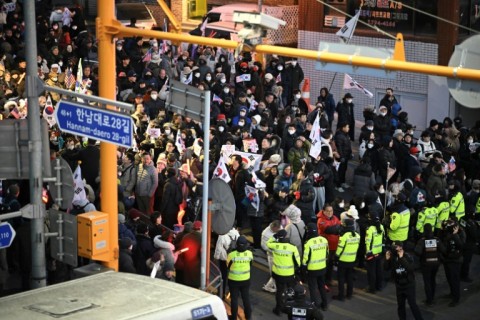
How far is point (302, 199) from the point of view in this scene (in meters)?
20.3

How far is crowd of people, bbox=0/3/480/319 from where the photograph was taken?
57.9 feet

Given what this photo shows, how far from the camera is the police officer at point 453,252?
61.4 feet

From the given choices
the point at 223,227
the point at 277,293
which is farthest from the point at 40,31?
the point at 223,227

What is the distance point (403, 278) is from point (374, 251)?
1.35 metres

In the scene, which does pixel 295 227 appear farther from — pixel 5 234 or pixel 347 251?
pixel 5 234

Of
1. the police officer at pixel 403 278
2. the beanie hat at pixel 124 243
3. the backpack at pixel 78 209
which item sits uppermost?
the backpack at pixel 78 209

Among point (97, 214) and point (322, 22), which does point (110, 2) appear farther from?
point (322, 22)

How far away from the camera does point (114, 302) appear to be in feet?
34.3

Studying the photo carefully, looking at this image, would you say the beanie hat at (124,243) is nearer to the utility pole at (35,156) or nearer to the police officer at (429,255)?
the utility pole at (35,156)

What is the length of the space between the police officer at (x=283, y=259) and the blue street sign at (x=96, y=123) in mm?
5492

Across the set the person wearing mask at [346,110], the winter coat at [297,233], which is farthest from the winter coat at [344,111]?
the winter coat at [297,233]

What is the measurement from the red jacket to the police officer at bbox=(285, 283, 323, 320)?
12.4 ft

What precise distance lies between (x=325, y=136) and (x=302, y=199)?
14.2 ft

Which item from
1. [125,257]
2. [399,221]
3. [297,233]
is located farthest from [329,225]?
[125,257]
